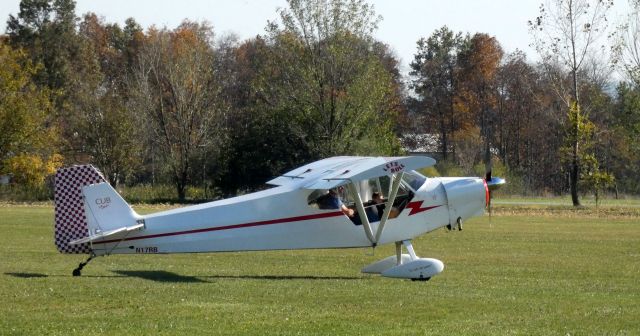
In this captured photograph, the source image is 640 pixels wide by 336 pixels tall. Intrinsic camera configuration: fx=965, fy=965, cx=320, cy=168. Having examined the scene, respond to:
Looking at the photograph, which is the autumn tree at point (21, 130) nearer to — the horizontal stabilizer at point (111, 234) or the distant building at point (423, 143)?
the distant building at point (423, 143)

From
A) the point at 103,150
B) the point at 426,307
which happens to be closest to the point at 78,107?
the point at 103,150

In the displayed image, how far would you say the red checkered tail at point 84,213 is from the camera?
1641 centimetres

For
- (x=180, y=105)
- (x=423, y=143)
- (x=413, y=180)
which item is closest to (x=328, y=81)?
(x=180, y=105)

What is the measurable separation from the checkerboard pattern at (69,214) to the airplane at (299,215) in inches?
0.7

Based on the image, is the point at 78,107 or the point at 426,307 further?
the point at 78,107

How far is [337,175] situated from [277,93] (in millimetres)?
39850

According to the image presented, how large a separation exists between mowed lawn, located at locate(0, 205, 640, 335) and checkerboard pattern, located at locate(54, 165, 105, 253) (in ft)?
1.89

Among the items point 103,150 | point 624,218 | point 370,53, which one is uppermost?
point 370,53

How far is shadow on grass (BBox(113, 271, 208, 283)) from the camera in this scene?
653 inches

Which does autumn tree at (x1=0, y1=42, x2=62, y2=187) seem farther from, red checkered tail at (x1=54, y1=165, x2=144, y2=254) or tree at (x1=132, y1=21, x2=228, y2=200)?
red checkered tail at (x1=54, y1=165, x2=144, y2=254)

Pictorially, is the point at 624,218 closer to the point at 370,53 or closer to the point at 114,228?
the point at 370,53

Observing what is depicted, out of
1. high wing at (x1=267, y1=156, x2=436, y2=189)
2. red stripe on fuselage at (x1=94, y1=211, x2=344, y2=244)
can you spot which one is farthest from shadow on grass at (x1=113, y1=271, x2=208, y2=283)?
high wing at (x1=267, y1=156, x2=436, y2=189)

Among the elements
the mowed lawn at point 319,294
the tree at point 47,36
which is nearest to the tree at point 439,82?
the tree at point 47,36

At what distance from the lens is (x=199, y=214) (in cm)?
1694
